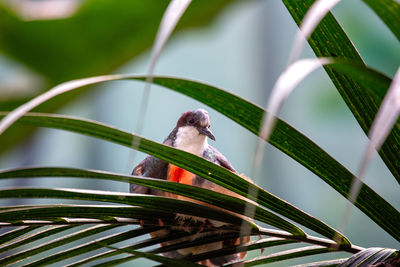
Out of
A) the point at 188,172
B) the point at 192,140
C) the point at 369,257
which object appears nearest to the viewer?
the point at 369,257

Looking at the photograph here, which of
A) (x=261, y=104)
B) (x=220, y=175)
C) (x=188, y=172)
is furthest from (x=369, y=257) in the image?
(x=261, y=104)

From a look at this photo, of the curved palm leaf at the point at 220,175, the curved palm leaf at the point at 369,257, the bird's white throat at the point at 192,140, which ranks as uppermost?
the bird's white throat at the point at 192,140

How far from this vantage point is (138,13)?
171cm

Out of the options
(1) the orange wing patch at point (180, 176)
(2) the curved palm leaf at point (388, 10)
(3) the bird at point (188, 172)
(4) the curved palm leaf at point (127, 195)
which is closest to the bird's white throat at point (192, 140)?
(3) the bird at point (188, 172)

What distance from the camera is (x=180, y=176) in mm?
825

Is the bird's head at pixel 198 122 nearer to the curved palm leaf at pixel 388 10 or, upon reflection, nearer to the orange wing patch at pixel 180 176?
the orange wing patch at pixel 180 176

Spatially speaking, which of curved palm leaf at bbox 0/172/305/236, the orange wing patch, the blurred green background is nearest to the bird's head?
the orange wing patch

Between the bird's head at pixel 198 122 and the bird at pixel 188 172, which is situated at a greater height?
the bird's head at pixel 198 122

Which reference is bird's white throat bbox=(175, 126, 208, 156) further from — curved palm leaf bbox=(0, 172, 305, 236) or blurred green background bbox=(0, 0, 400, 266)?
blurred green background bbox=(0, 0, 400, 266)

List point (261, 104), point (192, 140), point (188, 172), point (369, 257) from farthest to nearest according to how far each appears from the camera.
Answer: point (261, 104) → point (192, 140) → point (188, 172) → point (369, 257)

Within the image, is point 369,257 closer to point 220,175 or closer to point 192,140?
point 220,175

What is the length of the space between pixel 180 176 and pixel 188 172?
2 centimetres

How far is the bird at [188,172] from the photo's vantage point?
0.74 meters

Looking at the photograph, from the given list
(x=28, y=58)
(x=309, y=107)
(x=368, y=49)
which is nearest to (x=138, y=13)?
(x=28, y=58)
